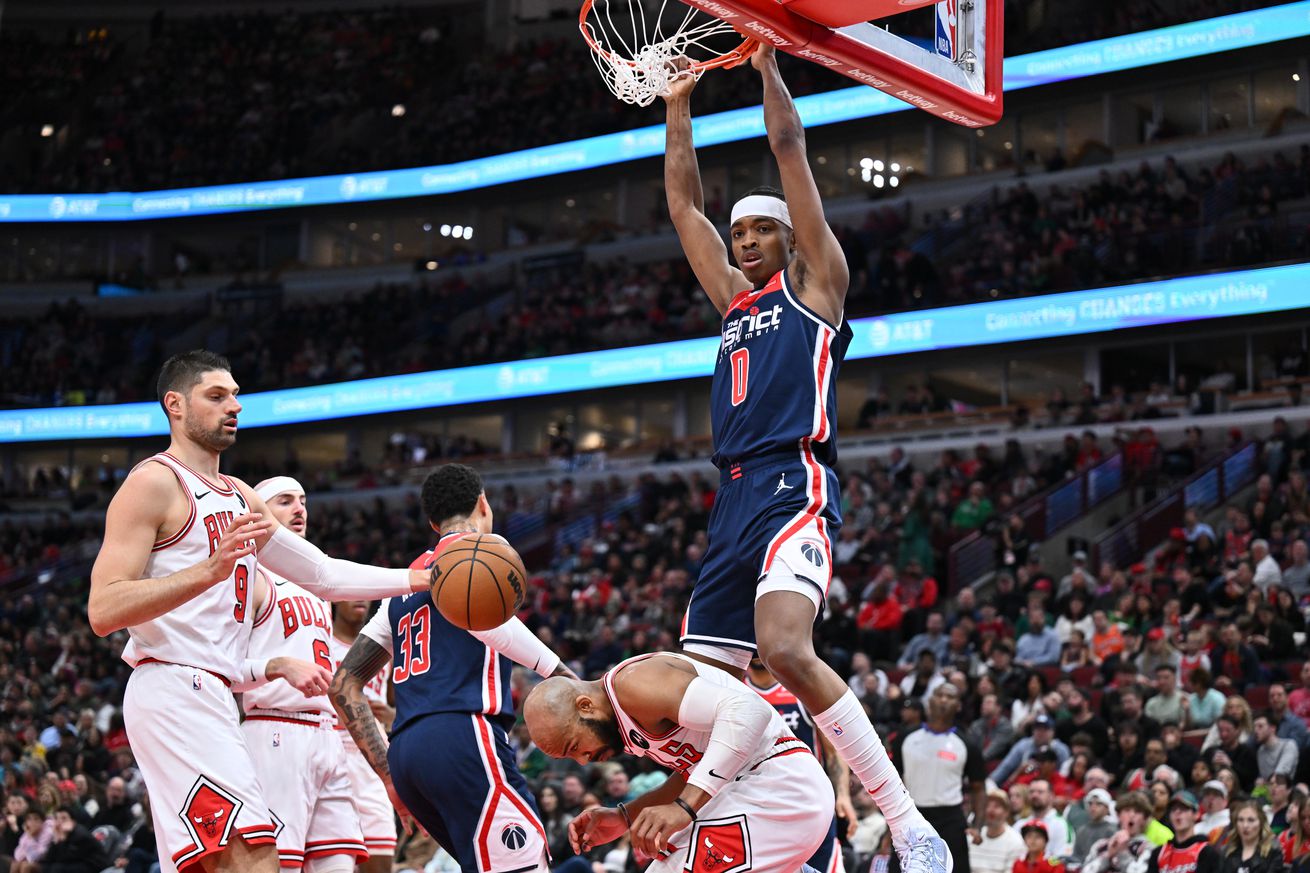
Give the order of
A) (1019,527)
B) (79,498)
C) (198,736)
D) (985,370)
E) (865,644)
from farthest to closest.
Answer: (79,498)
(985,370)
(1019,527)
(865,644)
(198,736)

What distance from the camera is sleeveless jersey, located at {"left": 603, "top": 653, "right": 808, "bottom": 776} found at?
16.5ft

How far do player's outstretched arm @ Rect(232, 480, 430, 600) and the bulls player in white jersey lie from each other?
0.88ft

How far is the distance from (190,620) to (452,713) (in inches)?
49.1

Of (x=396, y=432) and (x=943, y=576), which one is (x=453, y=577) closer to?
(x=943, y=576)

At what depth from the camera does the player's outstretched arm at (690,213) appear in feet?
21.5

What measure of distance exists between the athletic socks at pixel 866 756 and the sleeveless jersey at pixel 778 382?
1090 mm

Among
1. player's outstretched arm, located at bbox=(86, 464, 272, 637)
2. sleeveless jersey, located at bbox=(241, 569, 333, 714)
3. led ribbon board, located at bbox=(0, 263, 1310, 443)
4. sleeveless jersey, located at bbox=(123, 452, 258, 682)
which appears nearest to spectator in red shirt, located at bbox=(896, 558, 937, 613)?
led ribbon board, located at bbox=(0, 263, 1310, 443)

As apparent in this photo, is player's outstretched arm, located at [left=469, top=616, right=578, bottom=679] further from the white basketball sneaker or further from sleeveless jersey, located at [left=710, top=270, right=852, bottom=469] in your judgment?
the white basketball sneaker

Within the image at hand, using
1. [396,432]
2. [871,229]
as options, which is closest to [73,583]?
[396,432]

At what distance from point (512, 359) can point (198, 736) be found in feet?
92.2

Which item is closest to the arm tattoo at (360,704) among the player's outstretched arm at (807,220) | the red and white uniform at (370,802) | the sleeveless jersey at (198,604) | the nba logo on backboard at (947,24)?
the sleeveless jersey at (198,604)

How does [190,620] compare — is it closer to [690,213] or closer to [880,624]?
[690,213]

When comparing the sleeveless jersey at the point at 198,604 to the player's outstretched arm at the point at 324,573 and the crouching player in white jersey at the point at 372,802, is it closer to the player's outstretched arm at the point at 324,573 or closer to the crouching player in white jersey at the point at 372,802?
the player's outstretched arm at the point at 324,573

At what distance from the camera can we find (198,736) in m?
5.50
